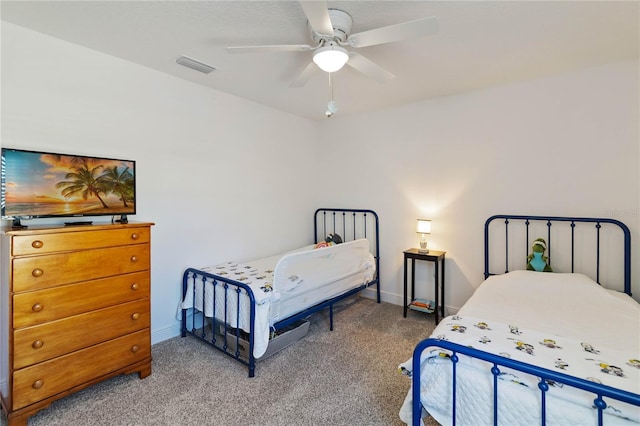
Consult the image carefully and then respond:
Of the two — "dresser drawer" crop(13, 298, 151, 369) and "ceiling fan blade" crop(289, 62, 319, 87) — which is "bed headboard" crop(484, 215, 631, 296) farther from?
"dresser drawer" crop(13, 298, 151, 369)

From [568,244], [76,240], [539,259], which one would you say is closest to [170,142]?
[76,240]

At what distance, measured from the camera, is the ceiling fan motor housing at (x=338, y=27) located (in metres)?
1.71

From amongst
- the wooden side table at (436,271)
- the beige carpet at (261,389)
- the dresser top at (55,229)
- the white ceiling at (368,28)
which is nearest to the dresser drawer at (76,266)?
the dresser top at (55,229)

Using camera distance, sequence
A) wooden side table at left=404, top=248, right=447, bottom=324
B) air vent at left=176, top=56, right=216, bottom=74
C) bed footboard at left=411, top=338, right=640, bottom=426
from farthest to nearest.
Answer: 1. wooden side table at left=404, top=248, right=447, bottom=324
2. air vent at left=176, top=56, right=216, bottom=74
3. bed footboard at left=411, top=338, right=640, bottom=426

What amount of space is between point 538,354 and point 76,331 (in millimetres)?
2534

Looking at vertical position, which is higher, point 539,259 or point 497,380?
point 539,259

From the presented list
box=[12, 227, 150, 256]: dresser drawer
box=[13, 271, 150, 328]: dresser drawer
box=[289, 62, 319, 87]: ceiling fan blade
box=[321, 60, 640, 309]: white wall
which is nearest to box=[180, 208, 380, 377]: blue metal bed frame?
box=[321, 60, 640, 309]: white wall

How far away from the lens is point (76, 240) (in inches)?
73.9

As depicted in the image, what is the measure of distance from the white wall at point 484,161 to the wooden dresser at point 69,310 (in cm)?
269

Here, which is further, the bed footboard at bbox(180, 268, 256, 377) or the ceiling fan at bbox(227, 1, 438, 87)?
the bed footboard at bbox(180, 268, 256, 377)

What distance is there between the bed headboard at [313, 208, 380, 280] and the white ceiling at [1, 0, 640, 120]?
5.58ft

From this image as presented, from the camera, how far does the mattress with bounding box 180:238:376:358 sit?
Answer: 2.29 meters

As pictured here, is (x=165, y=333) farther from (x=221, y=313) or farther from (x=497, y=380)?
(x=497, y=380)

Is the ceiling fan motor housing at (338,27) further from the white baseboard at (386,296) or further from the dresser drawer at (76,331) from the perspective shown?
the white baseboard at (386,296)
